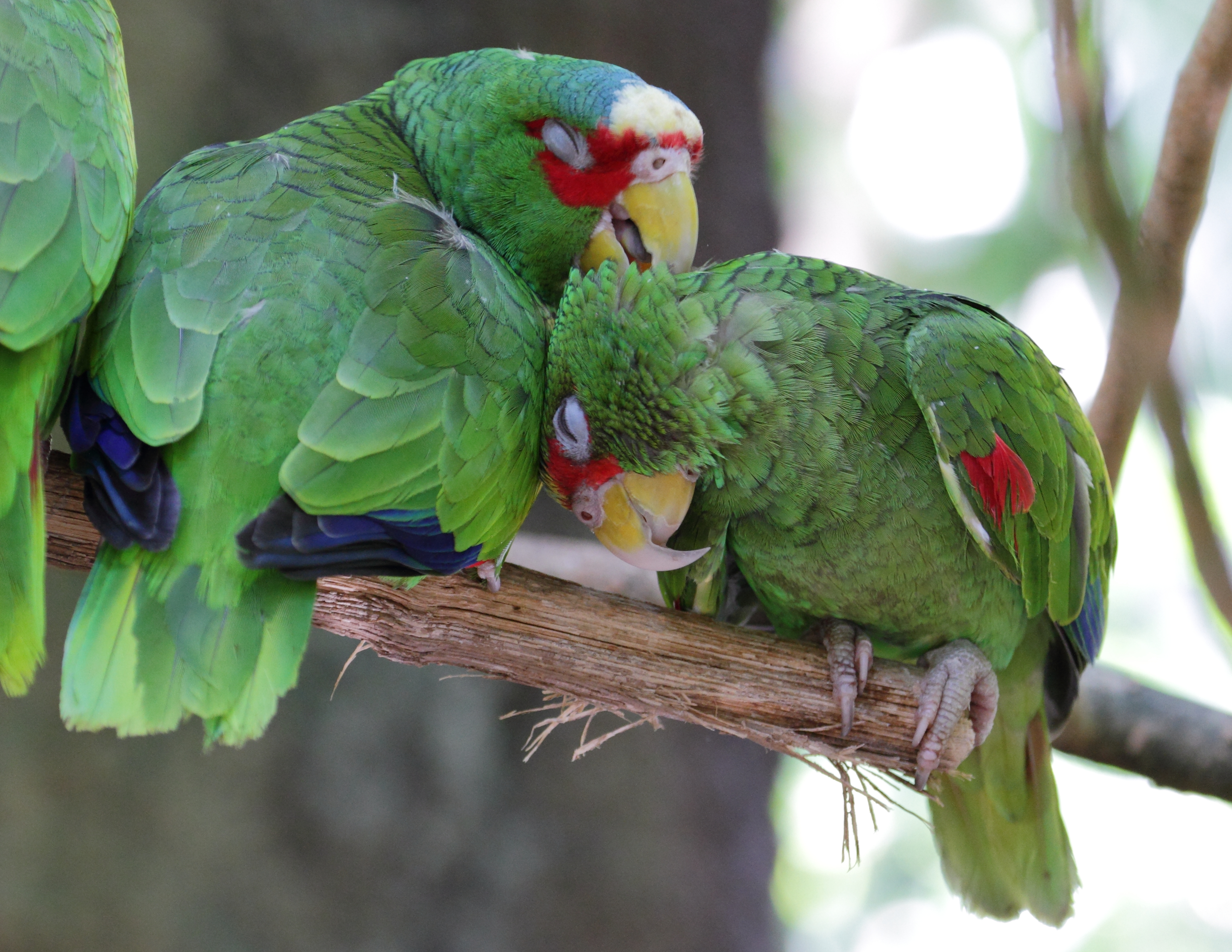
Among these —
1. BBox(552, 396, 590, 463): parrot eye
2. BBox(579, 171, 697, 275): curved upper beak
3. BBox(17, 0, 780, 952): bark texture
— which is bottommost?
BBox(17, 0, 780, 952): bark texture

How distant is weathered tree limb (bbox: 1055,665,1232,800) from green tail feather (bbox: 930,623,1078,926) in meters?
0.38

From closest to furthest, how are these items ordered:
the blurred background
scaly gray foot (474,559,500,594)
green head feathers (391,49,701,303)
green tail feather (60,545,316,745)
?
green tail feather (60,545,316,745) → scaly gray foot (474,559,500,594) → green head feathers (391,49,701,303) → the blurred background

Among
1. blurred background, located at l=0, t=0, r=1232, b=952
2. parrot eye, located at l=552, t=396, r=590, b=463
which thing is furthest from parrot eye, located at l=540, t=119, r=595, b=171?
blurred background, located at l=0, t=0, r=1232, b=952

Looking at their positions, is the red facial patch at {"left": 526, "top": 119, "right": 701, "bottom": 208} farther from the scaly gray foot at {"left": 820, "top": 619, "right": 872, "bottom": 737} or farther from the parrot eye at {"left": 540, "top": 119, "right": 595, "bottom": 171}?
the scaly gray foot at {"left": 820, "top": 619, "right": 872, "bottom": 737}

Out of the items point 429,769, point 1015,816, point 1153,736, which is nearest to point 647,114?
point 1015,816

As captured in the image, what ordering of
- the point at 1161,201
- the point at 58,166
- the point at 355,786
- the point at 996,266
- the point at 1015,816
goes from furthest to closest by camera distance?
1. the point at 996,266
2. the point at 355,786
3. the point at 1015,816
4. the point at 1161,201
5. the point at 58,166

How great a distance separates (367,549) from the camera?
1.06 m

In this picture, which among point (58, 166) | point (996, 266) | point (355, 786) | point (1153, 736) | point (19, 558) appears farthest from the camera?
point (996, 266)

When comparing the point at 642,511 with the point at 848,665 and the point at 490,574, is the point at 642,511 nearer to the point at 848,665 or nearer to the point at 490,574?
the point at 490,574

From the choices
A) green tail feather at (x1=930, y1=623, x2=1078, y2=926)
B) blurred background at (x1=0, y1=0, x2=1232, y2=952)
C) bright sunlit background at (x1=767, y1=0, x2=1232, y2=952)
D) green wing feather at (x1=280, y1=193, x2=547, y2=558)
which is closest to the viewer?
green wing feather at (x1=280, y1=193, x2=547, y2=558)

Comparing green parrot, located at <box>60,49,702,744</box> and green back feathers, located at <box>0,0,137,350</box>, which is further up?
green back feathers, located at <box>0,0,137,350</box>

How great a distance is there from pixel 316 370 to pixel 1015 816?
1.47 metres

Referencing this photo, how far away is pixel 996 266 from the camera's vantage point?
4051mm

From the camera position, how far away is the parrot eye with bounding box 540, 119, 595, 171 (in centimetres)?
150
